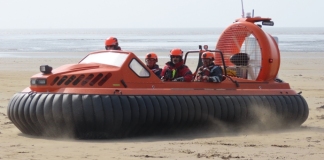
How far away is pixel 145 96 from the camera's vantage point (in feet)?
25.2

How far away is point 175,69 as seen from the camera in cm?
866

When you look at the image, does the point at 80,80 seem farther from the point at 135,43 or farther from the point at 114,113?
the point at 135,43

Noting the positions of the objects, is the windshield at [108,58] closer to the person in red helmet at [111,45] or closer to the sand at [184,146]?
the person in red helmet at [111,45]

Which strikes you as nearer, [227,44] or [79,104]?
[79,104]

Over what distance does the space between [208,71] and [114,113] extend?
157 centimetres

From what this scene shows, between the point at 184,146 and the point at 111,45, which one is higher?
the point at 111,45

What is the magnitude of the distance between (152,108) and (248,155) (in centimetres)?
134

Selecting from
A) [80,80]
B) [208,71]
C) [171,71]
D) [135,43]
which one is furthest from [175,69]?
[135,43]

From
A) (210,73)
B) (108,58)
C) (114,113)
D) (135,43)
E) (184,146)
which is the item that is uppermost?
(108,58)

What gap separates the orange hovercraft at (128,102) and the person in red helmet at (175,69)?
359 mm

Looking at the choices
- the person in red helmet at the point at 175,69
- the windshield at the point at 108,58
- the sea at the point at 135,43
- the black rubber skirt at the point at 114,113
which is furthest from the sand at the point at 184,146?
the sea at the point at 135,43

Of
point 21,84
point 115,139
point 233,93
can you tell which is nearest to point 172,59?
point 233,93

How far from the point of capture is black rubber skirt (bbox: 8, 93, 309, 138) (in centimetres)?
736

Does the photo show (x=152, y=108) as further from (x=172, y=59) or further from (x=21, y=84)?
(x=21, y=84)
